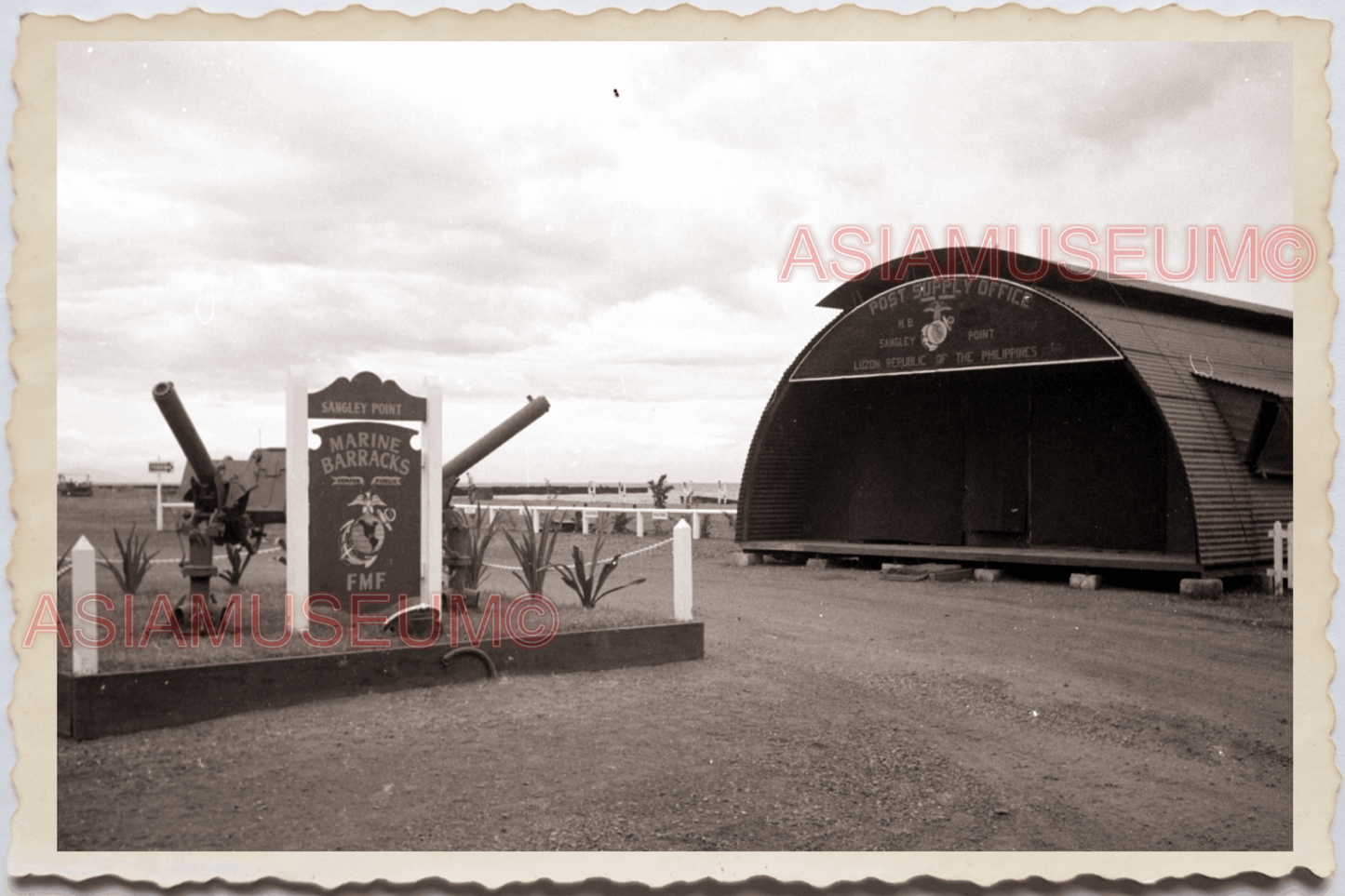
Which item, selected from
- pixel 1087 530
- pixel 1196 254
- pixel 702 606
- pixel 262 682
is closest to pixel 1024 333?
pixel 1087 530

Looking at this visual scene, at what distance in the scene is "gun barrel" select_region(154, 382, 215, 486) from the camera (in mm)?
5430

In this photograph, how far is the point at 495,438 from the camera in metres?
7.27

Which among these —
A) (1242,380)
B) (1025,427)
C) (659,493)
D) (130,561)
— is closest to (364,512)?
(130,561)

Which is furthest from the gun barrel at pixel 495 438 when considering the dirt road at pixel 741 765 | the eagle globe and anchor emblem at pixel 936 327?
the eagle globe and anchor emblem at pixel 936 327

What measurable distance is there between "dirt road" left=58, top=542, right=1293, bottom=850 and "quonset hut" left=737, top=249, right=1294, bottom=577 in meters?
3.11

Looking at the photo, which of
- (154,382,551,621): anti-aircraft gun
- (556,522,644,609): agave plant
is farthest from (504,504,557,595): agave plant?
(154,382,551,621): anti-aircraft gun

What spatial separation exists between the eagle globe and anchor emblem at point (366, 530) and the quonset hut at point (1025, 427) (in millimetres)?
4459

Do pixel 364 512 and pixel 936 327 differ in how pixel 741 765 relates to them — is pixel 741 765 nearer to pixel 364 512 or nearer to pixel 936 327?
pixel 364 512

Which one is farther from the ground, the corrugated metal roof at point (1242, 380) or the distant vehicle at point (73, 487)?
the corrugated metal roof at point (1242, 380)

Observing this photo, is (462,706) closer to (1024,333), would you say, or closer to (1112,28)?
(1112,28)

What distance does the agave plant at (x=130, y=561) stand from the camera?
646 cm

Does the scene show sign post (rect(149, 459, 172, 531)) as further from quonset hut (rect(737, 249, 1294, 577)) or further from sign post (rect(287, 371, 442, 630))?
quonset hut (rect(737, 249, 1294, 577))

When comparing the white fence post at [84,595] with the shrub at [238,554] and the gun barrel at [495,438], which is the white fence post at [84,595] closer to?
the shrub at [238,554]

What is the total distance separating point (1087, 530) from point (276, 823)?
36.4 feet
